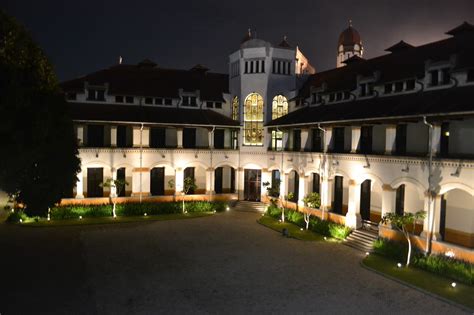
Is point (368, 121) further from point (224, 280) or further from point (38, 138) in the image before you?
point (38, 138)

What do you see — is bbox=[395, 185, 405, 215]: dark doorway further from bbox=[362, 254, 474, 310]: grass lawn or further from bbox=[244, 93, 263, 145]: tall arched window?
bbox=[244, 93, 263, 145]: tall arched window

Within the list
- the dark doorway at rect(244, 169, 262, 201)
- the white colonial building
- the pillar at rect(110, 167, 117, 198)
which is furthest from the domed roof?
the pillar at rect(110, 167, 117, 198)

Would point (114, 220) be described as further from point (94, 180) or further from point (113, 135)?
point (113, 135)

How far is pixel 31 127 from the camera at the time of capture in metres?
17.5

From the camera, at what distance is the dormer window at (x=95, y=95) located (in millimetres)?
36125

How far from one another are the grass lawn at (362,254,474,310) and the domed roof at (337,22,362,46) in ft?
173

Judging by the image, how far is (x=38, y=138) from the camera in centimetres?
1789

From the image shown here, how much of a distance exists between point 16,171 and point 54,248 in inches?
Result: 226

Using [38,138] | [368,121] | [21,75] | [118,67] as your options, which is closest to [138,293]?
[38,138]

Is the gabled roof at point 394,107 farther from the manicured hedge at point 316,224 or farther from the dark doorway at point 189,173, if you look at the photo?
the dark doorway at point 189,173

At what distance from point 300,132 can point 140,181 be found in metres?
14.9

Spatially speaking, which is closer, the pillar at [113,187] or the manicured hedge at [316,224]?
the manicured hedge at [316,224]

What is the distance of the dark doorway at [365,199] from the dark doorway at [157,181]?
1775 cm

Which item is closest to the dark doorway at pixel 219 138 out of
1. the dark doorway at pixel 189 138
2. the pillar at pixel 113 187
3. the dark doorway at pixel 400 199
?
the dark doorway at pixel 189 138
